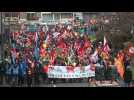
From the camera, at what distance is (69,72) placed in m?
14.4

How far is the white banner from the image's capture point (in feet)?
47.1

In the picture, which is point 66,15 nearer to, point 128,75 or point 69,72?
point 69,72

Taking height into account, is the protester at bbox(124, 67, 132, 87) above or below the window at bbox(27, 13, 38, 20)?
below

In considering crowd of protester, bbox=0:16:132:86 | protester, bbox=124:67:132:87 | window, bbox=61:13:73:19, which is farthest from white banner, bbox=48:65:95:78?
window, bbox=61:13:73:19

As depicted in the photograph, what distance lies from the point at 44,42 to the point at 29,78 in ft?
2.85

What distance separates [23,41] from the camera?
47.1 ft

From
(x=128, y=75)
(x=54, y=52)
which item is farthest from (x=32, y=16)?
(x=128, y=75)

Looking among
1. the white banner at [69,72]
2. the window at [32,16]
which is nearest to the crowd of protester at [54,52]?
the white banner at [69,72]

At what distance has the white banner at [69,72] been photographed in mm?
14359

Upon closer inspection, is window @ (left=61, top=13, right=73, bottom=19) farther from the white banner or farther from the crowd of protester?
the white banner

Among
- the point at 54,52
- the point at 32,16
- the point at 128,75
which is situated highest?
the point at 32,16

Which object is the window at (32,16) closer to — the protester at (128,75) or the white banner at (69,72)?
the white banner at (69,72)

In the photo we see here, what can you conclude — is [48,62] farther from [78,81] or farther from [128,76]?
[128,76]
